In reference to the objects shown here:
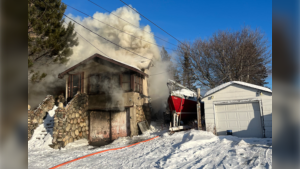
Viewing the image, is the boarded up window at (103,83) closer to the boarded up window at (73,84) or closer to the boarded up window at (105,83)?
the boarded up window at (105,83)

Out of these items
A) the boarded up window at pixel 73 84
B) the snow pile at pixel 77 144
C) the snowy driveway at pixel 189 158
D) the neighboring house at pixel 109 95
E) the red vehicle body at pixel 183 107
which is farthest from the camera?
the boarded up window at pixel 73 84

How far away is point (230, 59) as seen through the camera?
19047 mm

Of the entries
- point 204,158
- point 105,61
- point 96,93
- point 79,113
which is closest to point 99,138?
point 79,113

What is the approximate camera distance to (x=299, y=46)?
112cm

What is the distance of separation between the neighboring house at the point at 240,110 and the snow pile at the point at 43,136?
9.24 metres

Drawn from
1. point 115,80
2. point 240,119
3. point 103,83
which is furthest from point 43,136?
point 240,119

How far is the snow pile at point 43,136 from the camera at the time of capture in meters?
10.9

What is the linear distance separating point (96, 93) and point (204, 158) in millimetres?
9997

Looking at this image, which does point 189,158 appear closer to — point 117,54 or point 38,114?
point 38,114

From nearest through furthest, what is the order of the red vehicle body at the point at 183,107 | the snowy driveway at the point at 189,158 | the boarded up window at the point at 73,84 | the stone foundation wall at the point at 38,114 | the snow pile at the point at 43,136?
1. the snowy driveway at the point at 189,158
2. the snow pile at the point at 43,136
3. the stone foundation wall at the point at 38,114
4. the red vehicle body at the point at 183,107
5. the boarded up window at the point at 73,84

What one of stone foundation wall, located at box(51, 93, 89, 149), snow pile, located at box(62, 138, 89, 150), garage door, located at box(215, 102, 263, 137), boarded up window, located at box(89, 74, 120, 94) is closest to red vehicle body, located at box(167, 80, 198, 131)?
garage door, located at box(215, 102, 263, 137)

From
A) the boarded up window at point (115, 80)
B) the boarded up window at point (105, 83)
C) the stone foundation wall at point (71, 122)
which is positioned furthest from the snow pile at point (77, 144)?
the boarded up window at point (115, 80)

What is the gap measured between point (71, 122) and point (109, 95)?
10.5 feet

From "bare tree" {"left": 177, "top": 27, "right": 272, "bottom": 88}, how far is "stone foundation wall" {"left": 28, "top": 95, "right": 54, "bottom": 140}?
14313mm
